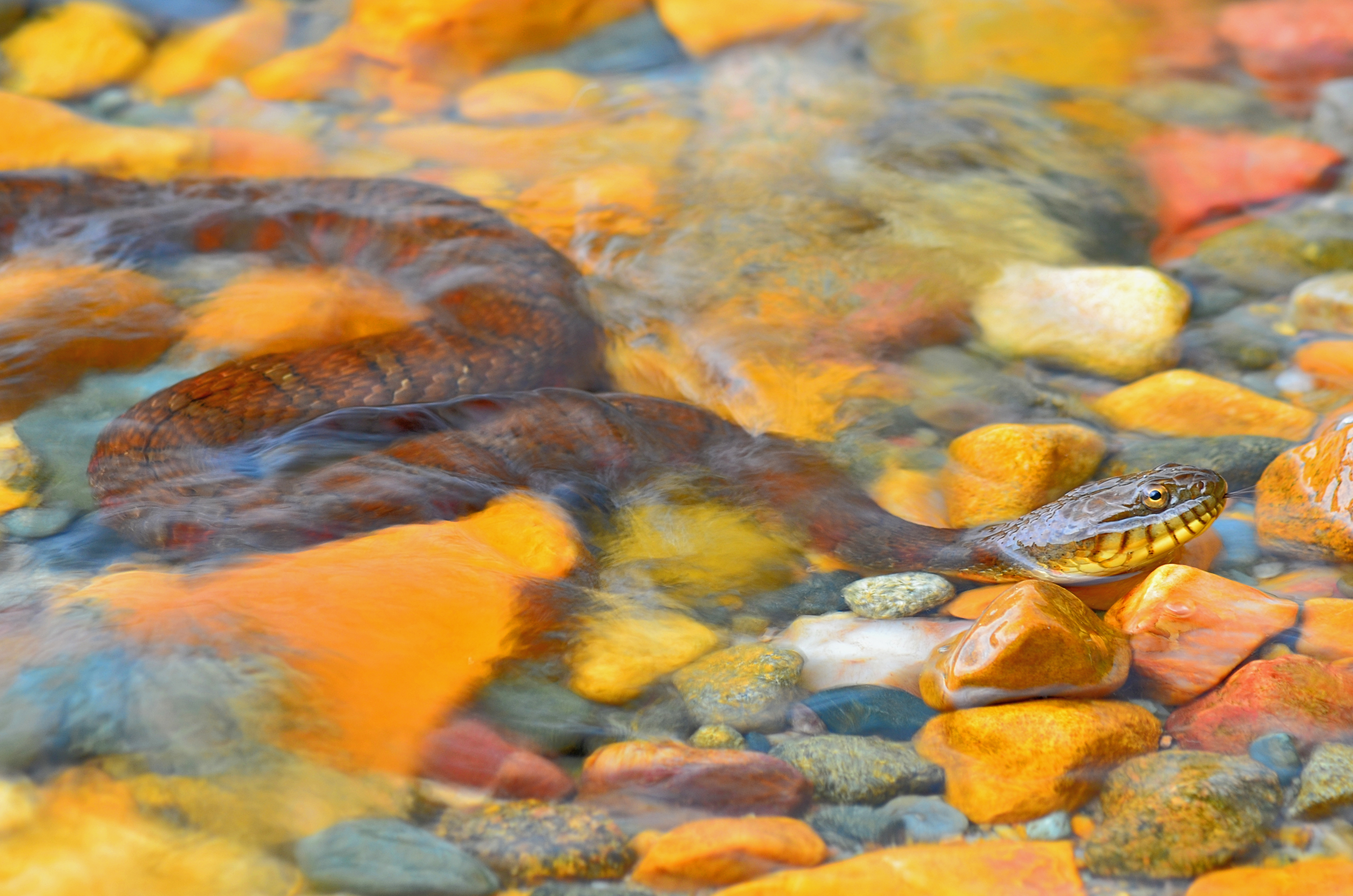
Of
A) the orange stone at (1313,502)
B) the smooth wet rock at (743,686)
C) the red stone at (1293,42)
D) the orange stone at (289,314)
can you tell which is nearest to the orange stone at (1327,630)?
the orange stone at (1313,502)

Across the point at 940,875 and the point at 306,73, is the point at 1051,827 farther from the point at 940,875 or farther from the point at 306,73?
the point at 306,73

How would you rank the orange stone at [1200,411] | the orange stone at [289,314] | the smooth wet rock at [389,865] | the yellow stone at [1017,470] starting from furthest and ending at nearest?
1. the orange stone at [289,314]
2. the orange stone at [1200,411]
3. the yellow stone at [1017,470]
4. the smooth wet rock at [389,865]

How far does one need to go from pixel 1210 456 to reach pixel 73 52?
24.0 feet

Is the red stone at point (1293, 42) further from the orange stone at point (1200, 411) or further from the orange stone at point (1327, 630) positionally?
the orange stone at point (1327, 630)

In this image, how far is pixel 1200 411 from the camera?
332cm

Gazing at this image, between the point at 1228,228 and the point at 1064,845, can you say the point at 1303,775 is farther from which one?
the point at 1228,228

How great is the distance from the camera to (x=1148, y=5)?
23.0ft

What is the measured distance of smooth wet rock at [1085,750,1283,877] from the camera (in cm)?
173

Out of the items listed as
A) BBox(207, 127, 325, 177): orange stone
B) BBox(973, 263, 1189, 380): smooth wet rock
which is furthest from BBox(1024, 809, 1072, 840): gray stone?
BBox(207, 127, 325, 177): orange stone

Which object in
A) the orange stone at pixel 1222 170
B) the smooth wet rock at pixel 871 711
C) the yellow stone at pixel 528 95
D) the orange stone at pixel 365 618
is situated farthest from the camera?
the yellow stone at pixel 528 95

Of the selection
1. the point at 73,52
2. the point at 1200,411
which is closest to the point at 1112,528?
the point at 1200,411

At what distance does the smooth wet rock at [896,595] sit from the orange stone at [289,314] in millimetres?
2299

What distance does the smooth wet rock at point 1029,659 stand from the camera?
6.88 ft

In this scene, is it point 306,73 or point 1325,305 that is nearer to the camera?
point 1325,305
